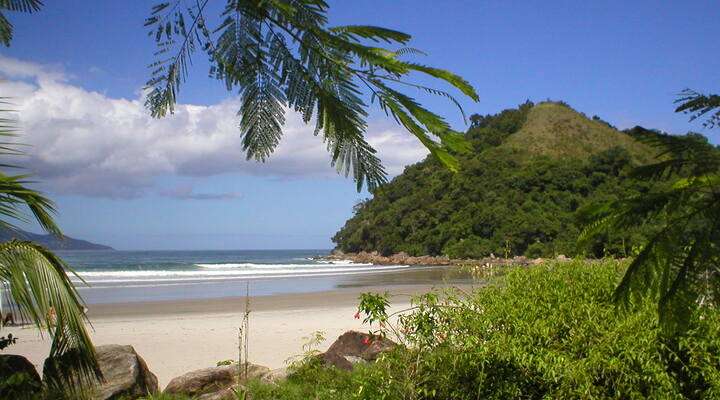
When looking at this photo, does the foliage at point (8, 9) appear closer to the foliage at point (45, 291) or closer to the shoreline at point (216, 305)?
the foliage at point (45, 291)

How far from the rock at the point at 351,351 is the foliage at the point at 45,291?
150 inches

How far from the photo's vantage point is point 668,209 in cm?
190

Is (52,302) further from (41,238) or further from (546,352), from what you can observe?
(546,352)

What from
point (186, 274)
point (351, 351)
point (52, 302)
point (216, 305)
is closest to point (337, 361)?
point (351, 351)

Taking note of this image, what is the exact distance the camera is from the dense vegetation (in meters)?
4.21

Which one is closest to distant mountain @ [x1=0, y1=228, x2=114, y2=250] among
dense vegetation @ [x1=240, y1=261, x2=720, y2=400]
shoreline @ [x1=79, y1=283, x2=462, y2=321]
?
dense vegetation @ [x1=240, y1=261, x2=720, y2=400]

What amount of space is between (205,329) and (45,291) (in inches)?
435

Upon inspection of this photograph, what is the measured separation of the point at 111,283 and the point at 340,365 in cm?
2657

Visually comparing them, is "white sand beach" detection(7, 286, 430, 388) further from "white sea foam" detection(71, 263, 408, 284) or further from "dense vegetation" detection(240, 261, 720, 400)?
"white sea foam" detection(71, 263, 408, 284)

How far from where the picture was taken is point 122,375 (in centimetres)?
633

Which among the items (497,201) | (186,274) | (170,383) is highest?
(497,201)

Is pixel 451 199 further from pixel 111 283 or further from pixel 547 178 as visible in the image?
pixel 111 283

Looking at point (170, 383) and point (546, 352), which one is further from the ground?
point (546, 352)

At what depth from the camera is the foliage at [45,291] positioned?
307 centimetres
